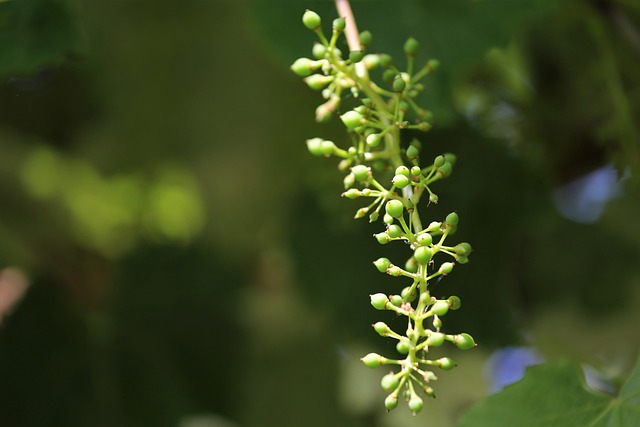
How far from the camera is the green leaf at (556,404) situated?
20.5 inches

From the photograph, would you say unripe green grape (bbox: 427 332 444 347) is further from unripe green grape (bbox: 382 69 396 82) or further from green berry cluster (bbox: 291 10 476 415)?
unripe green grape (bbox: 382 69 396 82)

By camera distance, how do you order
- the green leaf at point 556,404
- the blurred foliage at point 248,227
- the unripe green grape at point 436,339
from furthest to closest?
the blurred foliage at point 248,227 → the green leaf at point 556,404 → the unripe green grape at point 436,339

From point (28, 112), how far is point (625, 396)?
2.75 ft

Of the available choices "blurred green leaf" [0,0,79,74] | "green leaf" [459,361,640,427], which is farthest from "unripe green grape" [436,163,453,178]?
"blurred green leaf" [0,0,79,74]

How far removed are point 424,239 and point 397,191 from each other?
5 centimetres

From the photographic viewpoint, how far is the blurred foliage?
0.89m

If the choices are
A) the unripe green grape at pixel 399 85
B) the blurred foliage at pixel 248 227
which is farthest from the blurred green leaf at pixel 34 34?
the unripe green grape at pixel 399 85

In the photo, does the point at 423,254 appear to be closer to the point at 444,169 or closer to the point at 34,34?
the point at 444,169

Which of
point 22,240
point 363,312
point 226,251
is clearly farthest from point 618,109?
point 22,240

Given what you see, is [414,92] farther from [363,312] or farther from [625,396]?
[363,312]

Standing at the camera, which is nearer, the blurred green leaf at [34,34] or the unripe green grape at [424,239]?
the unripe green grape at [424,239]

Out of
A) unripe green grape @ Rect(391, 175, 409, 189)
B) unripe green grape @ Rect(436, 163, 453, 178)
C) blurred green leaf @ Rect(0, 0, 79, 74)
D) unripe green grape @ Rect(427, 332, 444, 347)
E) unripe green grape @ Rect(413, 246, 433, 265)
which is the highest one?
blurred green leaf @ Rect(0, 0, 79, 74)

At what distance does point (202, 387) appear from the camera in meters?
1.01

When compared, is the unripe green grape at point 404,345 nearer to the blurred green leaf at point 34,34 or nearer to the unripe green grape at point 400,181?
the unripe green grape at point 400,181
